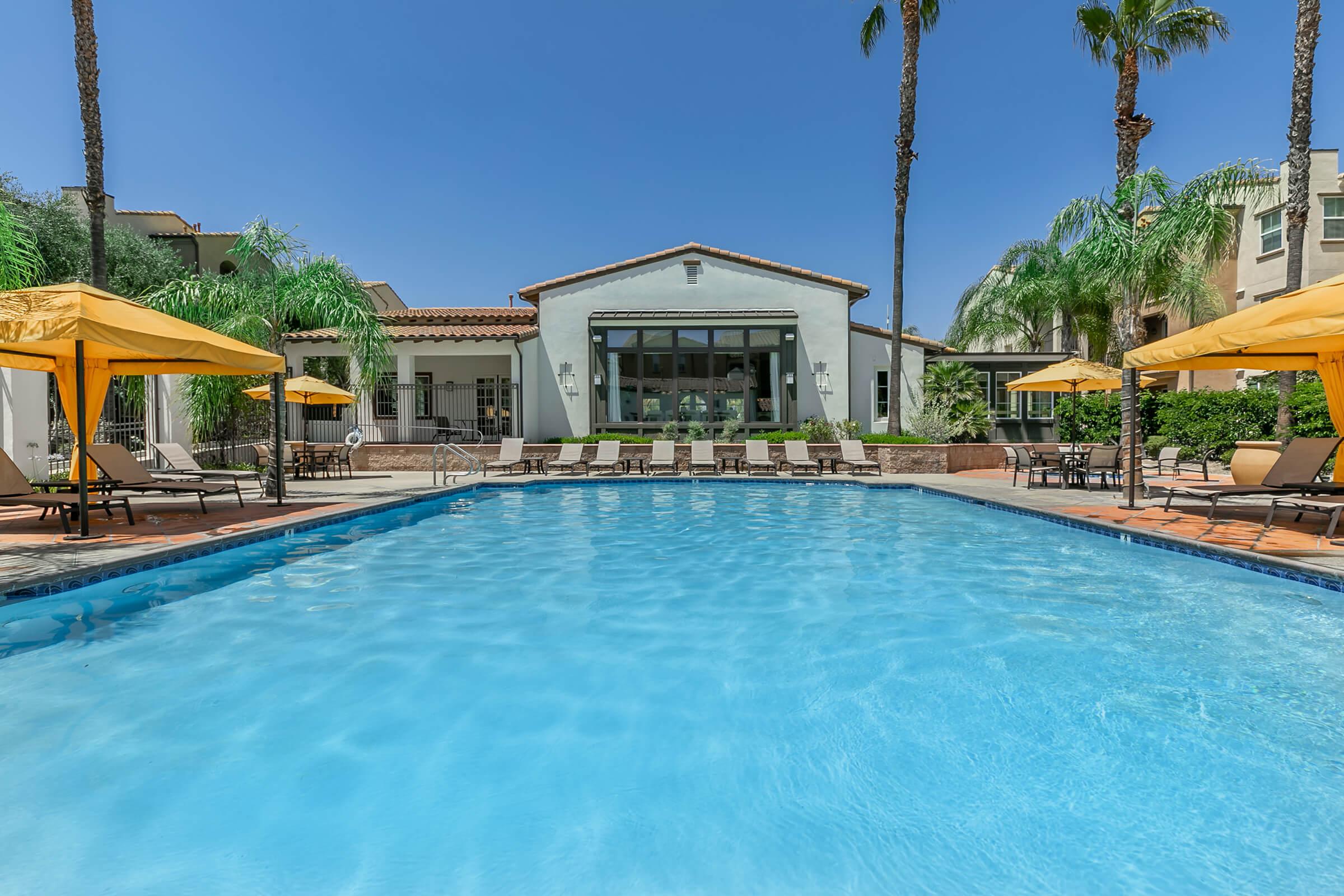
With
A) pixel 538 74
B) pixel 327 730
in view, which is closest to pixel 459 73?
pixel 538 74

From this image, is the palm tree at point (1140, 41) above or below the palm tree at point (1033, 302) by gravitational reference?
above

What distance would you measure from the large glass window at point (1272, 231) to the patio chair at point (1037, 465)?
16805 millimetres

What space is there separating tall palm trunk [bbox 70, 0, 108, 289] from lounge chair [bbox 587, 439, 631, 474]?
1077 cm

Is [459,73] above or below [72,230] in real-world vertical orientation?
above

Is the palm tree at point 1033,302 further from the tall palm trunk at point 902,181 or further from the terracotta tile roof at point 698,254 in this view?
the terracotta tile roof at point 698,254

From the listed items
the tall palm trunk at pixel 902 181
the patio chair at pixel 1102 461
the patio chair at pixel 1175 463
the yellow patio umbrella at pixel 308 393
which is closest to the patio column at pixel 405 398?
the yellow patio umbrella at pixel 308 393

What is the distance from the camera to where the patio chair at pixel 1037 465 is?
13492mm

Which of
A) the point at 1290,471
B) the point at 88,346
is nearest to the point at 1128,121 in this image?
the point at 1290,471

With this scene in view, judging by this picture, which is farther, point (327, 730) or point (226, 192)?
point (226, 192)

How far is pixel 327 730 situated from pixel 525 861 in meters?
1.73

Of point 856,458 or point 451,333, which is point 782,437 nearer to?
point 856,458

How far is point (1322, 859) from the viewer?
2512 mm

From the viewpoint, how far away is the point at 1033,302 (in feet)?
82.7

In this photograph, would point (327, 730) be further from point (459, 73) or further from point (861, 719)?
point (459, 73)
